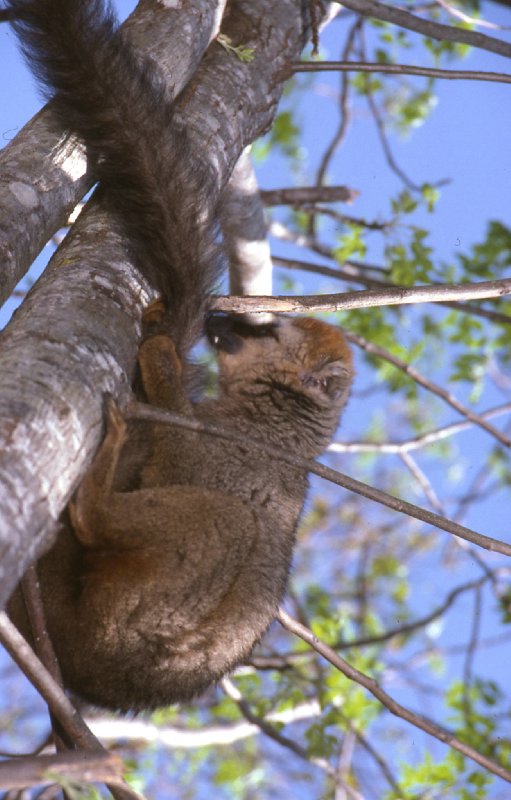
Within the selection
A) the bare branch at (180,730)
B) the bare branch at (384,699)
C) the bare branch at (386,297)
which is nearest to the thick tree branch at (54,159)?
the bare branch at (386,297)

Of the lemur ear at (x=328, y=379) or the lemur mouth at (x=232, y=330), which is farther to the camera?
the lemur ear at (x=328, y=379)

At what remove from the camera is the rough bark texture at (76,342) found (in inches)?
82.1

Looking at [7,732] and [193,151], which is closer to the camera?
[193,151]

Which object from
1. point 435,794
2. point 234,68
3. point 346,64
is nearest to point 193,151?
point 234,68

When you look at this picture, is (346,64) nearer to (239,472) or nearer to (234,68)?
(234,68)

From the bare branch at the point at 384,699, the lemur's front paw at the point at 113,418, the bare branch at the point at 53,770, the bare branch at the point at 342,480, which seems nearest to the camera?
the bare branch at the point at 53,770

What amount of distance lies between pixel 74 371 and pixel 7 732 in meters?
8.24

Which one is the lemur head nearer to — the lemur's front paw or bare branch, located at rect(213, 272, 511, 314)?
bare branch, located at rect(213, 272, 511, 314)

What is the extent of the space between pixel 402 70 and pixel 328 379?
1772mm

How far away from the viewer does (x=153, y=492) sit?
153 inches

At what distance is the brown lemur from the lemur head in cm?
63

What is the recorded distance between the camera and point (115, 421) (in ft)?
8.95

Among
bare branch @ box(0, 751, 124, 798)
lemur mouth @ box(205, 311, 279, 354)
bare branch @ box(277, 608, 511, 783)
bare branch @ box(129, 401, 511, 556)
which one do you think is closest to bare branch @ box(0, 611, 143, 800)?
bare branch @ box(129, 401, 511, 556)

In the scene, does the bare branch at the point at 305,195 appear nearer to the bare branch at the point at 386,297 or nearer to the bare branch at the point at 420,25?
the bare branch at the point at 420,25
